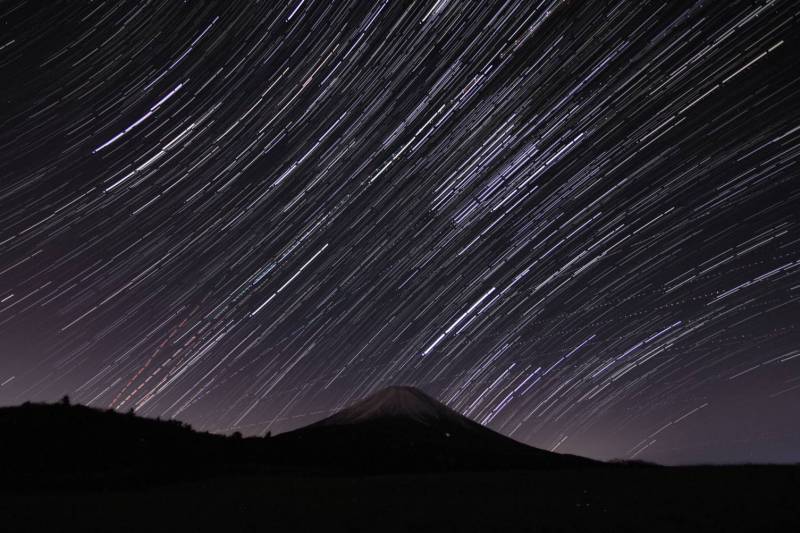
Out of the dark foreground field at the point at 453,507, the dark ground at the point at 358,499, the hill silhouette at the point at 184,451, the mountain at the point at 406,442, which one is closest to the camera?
the dark foreground field at the point at 453,507

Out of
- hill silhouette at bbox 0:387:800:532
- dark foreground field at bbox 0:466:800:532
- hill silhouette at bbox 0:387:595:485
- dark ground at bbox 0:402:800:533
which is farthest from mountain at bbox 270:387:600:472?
dark foreground field at bbox 0:466:800:532

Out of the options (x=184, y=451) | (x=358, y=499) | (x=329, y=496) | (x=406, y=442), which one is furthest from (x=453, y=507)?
(x=406, y=442)

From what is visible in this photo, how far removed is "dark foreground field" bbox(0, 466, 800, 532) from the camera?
7582mm

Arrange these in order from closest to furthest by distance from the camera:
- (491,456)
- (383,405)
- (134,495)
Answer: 1. (134,495)
2. (491,456)
3. (383,405)

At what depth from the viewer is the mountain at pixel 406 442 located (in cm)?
3425

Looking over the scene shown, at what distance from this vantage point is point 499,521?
7.98 m

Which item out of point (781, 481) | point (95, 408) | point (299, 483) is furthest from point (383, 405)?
point (781, 481)

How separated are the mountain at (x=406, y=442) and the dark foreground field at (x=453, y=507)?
1788cm

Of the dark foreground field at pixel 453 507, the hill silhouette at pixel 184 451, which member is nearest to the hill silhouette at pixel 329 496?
the dark foreground field at pixel 453 507

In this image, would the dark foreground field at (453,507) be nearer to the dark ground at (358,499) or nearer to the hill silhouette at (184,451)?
the dark ground at (358,499)

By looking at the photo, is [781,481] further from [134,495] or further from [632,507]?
[134,495]

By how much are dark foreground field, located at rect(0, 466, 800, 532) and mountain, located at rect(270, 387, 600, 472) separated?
58.7 ft

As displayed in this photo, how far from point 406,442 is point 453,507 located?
38.9m

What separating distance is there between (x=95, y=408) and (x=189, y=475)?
16.8 metres
